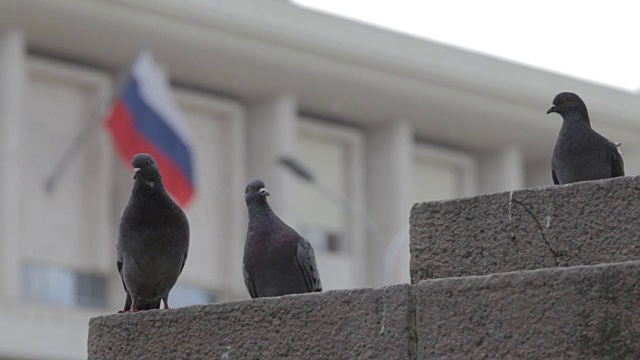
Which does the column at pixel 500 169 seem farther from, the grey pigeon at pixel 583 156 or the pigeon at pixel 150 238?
the pigeon at pixel 150 238

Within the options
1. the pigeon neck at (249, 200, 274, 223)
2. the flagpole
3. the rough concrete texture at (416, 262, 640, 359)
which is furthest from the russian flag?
the rough concrete texture at (416, 262, 640, 359)

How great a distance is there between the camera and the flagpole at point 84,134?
47250 millimetres

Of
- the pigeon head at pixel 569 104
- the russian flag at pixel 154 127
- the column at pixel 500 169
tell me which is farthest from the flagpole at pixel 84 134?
the pigeon head at pixel 569 104

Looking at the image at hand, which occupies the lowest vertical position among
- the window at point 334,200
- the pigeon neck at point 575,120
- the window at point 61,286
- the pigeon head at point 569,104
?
the pigeon neck at point 575,120

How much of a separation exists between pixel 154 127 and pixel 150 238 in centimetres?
3608

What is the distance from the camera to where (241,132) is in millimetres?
53469

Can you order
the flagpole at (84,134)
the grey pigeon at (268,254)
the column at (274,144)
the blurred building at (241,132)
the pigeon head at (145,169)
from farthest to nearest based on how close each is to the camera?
the column at (274,144) → the flagpole at (84,134) → the blurred building at (241,132) → the grey pigeon at (268,254) → the pigeon head at (145,169)

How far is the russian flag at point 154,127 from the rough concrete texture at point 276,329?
35.9 metres

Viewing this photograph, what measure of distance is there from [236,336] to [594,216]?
1.42 m

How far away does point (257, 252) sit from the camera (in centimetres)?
902

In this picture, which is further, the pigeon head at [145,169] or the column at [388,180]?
the column at [388,180]

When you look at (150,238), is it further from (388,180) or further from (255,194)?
(388,180)

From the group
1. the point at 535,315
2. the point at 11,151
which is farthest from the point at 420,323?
the point at 11,151

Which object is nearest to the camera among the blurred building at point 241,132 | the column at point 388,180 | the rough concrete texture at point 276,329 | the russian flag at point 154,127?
the rough concrete texture at point 276,329
